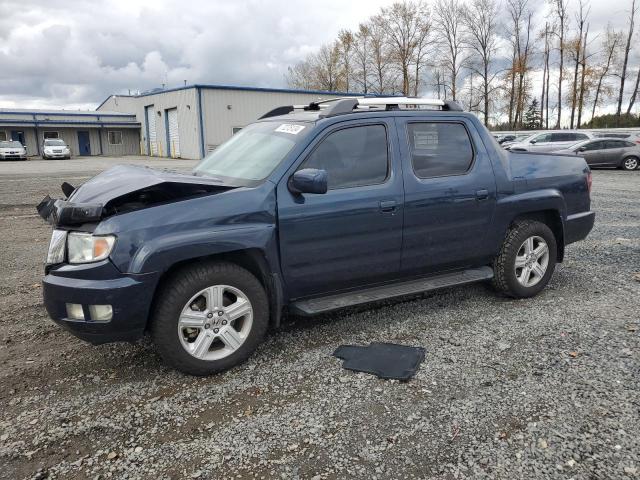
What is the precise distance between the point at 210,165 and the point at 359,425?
2.64 meters

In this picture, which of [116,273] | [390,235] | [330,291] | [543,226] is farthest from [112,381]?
[543,226]

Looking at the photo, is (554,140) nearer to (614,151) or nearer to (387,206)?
(614,151)

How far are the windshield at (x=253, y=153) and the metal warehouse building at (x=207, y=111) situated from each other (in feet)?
103

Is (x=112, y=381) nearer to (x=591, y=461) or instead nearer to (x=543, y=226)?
(x=591, y=461)

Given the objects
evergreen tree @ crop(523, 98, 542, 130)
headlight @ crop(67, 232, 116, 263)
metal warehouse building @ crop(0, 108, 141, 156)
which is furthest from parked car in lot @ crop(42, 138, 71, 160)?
evergreen tree @ crop(523, 98, 542, 130)

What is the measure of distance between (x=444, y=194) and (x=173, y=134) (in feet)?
129

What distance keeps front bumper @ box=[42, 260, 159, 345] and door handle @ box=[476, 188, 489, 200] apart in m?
2.82

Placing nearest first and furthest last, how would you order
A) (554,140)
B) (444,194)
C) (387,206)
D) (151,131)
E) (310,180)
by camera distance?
(310,180), (387,206), (444,194), (554,140), (151,131)

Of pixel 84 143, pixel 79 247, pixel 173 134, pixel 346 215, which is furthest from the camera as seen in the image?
pixel 84 143

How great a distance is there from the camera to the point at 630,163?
2138cm

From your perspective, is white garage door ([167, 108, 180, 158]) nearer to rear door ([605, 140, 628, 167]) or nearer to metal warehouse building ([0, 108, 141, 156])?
metal warehouse building ([0, 108, 141, 156])

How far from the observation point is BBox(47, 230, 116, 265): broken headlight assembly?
10.2ft

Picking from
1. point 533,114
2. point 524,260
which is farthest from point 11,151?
point 533,114

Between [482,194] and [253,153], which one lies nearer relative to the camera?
[253,153]
